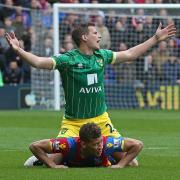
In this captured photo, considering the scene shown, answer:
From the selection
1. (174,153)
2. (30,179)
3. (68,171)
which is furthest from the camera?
(174,153)

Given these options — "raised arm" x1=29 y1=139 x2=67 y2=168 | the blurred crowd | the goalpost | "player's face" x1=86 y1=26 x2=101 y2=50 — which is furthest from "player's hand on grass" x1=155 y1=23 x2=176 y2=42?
the blurred crowd

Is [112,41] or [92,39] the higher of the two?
[92,39]

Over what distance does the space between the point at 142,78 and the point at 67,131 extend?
57.6ft

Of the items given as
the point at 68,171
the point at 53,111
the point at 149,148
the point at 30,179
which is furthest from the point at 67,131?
the point at 53,111

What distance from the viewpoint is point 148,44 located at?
11.6 metres

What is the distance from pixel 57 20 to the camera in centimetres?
2802

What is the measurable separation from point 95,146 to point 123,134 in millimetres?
6820

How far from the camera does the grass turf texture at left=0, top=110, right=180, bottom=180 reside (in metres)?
10.4

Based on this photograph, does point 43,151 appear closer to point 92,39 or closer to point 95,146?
point 95,146

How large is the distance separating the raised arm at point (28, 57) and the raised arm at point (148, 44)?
1.04 meters

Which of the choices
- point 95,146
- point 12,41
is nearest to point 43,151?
point 95,146

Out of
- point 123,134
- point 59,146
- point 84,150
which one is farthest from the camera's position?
point 123,134

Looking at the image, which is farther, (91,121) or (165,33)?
(91,121)

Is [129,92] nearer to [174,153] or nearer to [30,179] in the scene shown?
[174,153]
